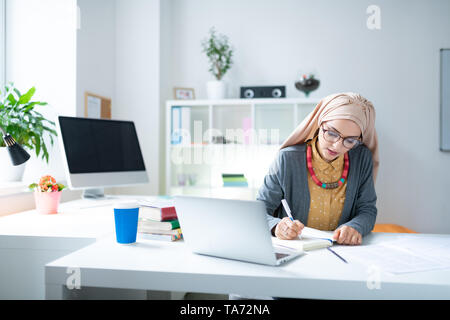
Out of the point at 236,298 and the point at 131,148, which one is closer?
the point at 236,298

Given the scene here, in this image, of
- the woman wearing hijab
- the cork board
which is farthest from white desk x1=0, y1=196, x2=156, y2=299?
the cork board

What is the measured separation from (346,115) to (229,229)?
0.78m

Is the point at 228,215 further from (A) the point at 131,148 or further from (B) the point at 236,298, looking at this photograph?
(A) the point at 131,148

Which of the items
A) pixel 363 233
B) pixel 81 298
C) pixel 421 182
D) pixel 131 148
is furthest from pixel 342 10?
pixel 81 298

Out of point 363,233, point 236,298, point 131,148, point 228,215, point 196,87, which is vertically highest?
point 196,87

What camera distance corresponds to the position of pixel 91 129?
2006 millimetres

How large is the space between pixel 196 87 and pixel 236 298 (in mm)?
2508

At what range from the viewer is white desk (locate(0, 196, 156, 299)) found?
1.29 meters

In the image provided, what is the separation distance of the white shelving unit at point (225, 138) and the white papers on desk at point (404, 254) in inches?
73.6

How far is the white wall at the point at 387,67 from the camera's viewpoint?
311 cm

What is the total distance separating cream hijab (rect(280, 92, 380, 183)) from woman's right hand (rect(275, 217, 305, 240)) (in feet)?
1.69

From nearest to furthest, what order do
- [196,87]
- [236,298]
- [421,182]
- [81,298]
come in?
[81,298] → [236,298] → [421,182] → [196,87]

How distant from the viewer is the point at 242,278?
85 centimetres

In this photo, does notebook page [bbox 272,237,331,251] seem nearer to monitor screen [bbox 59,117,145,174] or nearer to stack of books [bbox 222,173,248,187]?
monitor screen [bbox 59,117,145,174]
